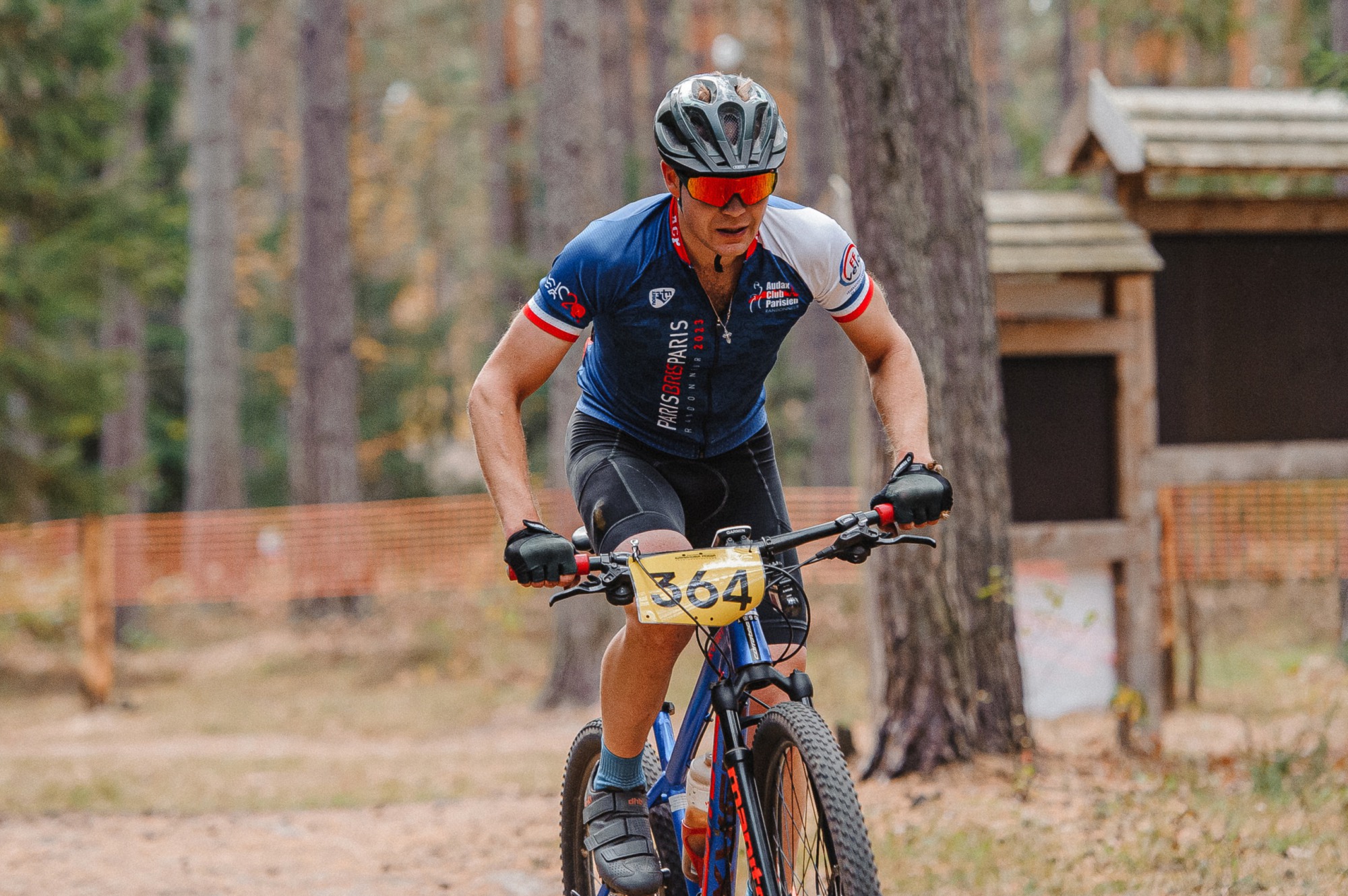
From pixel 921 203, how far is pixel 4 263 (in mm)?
9250

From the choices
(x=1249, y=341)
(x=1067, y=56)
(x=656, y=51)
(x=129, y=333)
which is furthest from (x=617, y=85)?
(x=1249, y=341)

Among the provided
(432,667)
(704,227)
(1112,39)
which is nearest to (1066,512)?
(704,227)

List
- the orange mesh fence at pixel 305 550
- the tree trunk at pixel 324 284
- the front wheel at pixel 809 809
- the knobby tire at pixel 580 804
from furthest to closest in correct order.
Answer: the tree trunk at pixel 324 284, the orange mesh fence at pixel 305 550, the knobby tire at pixel 580 804, the front wheel at pixel 809 809

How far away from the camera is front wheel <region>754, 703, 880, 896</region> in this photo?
2.75 meters

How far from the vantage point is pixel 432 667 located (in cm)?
1399

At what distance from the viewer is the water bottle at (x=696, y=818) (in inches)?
130

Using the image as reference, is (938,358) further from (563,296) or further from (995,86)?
(995,86)

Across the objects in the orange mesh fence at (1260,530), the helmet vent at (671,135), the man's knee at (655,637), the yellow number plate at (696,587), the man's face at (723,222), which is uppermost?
the helmet vent at (671,135)

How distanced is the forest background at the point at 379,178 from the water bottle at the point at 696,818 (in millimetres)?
4116

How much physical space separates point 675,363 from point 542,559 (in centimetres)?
78

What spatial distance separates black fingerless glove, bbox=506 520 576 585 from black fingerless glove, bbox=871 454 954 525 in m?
0.69

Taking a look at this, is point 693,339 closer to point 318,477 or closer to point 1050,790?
point 1050,790

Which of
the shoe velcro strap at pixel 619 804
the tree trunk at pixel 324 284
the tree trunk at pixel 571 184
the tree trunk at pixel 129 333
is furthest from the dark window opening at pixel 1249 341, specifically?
the tree trunk at pixel 129 333

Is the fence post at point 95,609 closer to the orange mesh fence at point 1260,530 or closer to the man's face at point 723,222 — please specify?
the orange mesh fence at point 1260,530
